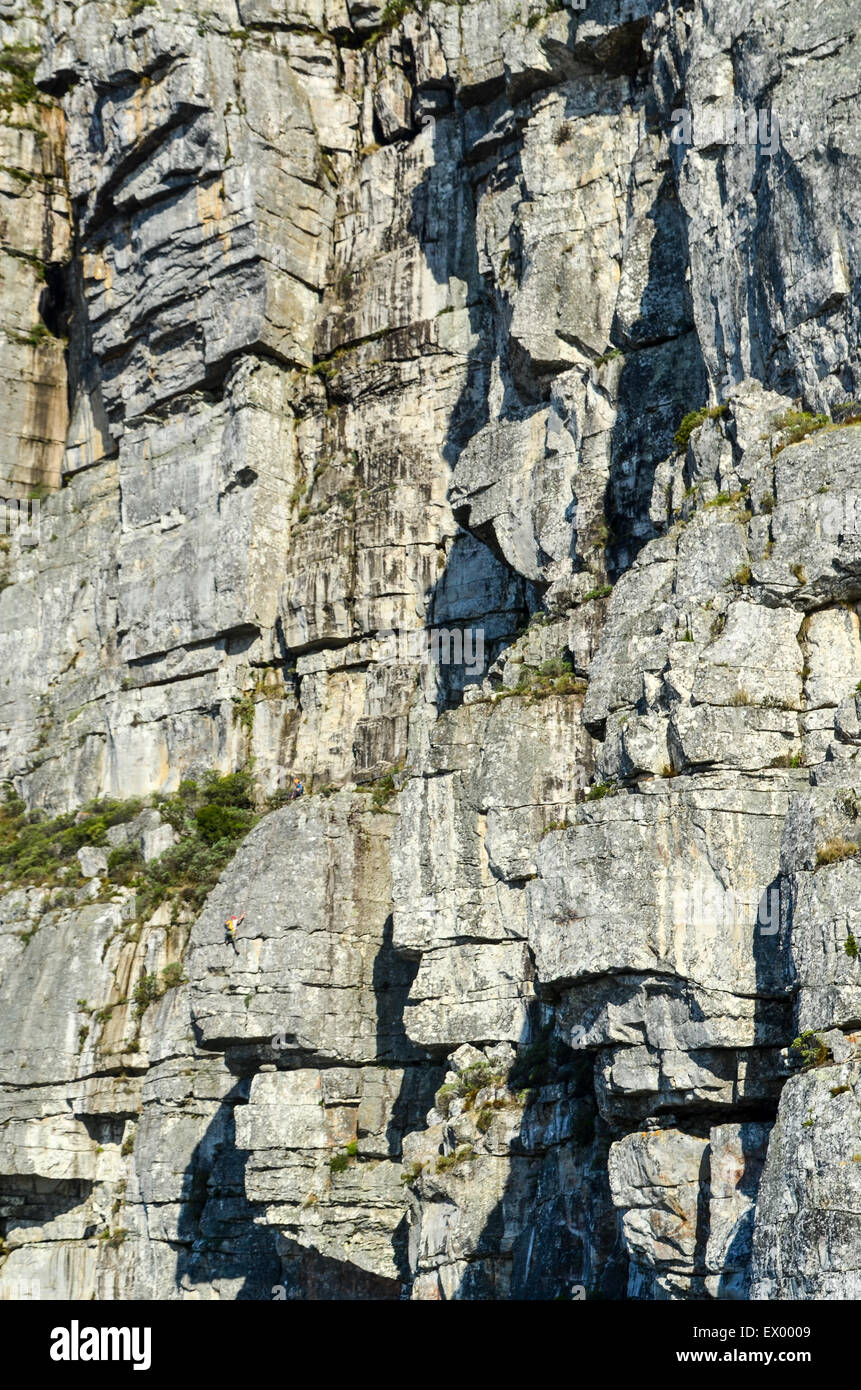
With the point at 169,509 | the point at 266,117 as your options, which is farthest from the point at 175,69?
the point at 169,509

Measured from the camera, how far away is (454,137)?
64875 millimetres

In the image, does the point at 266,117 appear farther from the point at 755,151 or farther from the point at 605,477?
the point at 755,151

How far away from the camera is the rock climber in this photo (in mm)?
51344

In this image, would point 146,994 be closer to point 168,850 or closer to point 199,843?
point 168,850

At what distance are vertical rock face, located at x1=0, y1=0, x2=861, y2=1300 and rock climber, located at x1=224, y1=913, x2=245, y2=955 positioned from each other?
0.10m

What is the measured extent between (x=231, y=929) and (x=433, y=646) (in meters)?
11.6

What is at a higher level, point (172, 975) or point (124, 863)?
point (124, 863)

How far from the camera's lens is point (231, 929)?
169 ft

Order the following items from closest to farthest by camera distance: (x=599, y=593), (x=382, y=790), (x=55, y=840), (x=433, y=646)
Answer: (x=599, y=593)
(x=382, y=790)
(x=433, y=646)
(x=55, y=840)

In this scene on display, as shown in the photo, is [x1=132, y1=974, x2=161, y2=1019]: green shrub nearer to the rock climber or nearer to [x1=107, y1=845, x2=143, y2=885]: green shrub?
[x1=107, y1=845, x2=143, y2=885]: green shrub

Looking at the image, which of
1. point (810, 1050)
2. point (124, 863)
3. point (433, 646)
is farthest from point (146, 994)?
point (810, 1050)

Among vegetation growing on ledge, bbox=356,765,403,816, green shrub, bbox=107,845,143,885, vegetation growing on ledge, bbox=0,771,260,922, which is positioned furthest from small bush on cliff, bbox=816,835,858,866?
green shrub, bbox=107,845,143,885

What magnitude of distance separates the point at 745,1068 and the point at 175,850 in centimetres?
2953
